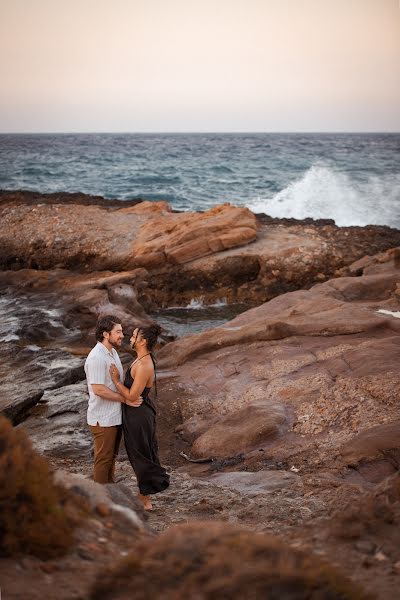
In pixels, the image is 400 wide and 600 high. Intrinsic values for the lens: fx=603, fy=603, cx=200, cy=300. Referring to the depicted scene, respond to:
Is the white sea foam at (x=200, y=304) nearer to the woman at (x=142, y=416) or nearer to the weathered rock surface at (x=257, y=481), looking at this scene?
the weathered rock surface at (x=257, y=481)

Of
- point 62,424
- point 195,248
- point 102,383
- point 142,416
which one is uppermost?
point 102,383

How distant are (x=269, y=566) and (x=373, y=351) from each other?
6.40 meters

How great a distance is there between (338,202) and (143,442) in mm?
30002

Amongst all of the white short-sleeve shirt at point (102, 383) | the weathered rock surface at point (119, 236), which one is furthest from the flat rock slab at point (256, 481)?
the weathered rock surface at point (119, 236)

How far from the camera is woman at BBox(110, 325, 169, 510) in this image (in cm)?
591

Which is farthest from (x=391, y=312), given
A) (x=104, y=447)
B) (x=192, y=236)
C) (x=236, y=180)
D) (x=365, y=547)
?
(x=236, y=180)

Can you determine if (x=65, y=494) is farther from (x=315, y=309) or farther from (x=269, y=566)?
(x=315, y=309)

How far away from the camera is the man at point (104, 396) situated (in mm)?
5867

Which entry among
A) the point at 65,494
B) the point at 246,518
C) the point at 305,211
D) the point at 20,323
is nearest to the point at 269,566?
the point at 65,494

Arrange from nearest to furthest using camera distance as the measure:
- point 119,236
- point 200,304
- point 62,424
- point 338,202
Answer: point 62,424 < point 200,304 < point 119,236 < point 338,202

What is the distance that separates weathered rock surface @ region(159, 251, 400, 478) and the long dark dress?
153 centimetres

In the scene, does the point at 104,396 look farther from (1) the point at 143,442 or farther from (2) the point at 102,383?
(1) the point at 143,442

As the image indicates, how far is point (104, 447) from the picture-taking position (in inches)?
238

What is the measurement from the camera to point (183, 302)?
61.6 feet
